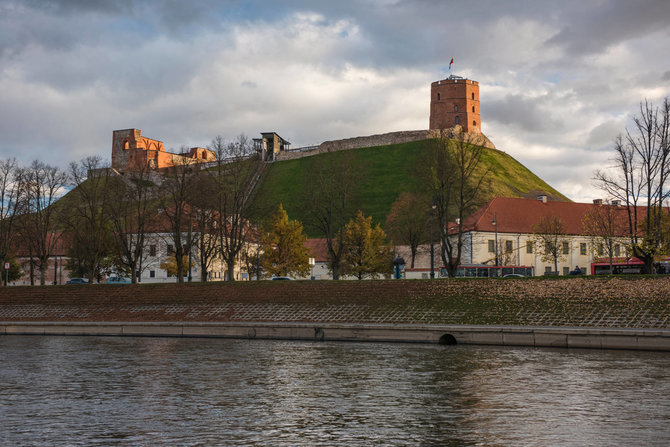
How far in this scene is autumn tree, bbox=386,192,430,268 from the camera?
8881 centimetres

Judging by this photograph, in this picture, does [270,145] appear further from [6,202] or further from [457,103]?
[6,202]

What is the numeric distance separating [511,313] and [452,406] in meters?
21.5

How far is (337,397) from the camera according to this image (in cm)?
→ 1900

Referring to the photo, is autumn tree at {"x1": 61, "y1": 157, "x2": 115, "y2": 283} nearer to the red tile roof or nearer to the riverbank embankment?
the riverbank embankment

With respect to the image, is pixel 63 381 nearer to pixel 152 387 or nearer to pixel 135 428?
pixel 152 387

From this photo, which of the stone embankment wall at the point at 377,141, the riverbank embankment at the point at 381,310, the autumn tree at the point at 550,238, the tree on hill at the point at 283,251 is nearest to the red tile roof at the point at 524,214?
the autumn tree at the point at 550,238

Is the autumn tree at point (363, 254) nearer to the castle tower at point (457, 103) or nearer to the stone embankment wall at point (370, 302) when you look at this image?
the stone embankment wall at point (370, 302)

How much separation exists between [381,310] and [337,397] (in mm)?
22895

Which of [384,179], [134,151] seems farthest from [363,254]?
[134,151]

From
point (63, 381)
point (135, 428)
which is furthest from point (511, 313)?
point (135, 428)

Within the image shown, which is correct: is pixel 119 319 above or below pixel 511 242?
below

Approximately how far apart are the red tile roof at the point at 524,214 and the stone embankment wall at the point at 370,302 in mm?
41401

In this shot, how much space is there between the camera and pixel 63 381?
72.9ft

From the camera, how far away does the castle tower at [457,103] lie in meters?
162
